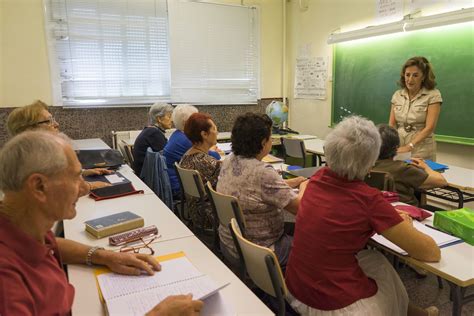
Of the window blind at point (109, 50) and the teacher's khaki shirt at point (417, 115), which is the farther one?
the window blind at point (109, 50)

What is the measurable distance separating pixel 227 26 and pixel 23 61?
281cm

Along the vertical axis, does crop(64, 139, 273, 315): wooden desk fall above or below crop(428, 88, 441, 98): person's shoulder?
below

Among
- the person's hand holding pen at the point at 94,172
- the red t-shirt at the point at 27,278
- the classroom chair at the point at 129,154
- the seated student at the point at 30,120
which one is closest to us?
the red t-shirt at the point at 27,278

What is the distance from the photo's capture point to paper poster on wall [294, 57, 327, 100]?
17.1 ft

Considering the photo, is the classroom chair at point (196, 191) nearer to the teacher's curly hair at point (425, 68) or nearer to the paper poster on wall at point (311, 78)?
the teacher's curly hair at point (425, 68)

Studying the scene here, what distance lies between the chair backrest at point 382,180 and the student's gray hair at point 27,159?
1710mm

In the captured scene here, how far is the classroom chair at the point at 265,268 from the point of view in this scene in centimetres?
126

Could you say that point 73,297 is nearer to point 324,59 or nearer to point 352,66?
point 352,66

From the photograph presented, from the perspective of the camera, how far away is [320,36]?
516cm

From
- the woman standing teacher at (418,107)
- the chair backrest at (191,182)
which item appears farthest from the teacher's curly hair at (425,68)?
the chair backrest at (191,182)

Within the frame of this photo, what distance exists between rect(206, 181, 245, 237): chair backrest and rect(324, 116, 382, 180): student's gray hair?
1.93ft

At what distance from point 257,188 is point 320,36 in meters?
3.95

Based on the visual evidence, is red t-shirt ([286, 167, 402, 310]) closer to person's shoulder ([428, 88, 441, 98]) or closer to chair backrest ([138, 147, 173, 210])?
chair backrest ([138, 147, 173, 210])

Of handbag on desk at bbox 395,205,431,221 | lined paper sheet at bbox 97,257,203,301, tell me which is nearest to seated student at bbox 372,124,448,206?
handbag on desk at bbox 395,205,431,221
